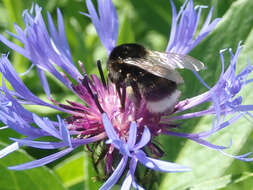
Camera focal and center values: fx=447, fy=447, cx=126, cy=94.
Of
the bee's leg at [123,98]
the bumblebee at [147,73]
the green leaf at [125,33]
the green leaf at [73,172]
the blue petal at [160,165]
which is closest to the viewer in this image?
the blue petal at [160,165]

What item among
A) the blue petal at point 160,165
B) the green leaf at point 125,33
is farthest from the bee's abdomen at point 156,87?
the green leaf at point 125,33

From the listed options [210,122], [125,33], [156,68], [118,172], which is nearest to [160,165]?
[118,172]

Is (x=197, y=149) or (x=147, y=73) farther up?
(x=147, y=73)

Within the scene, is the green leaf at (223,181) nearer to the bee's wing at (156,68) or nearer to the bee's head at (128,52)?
the bee's wing at (156,68)

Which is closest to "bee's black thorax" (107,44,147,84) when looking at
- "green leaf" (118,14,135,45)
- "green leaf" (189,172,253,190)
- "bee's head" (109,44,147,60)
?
"bee's head" (109,44,147,60)

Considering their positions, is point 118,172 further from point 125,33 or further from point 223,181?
point 125,33

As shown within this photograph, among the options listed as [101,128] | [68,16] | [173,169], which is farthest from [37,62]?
[68,16]
